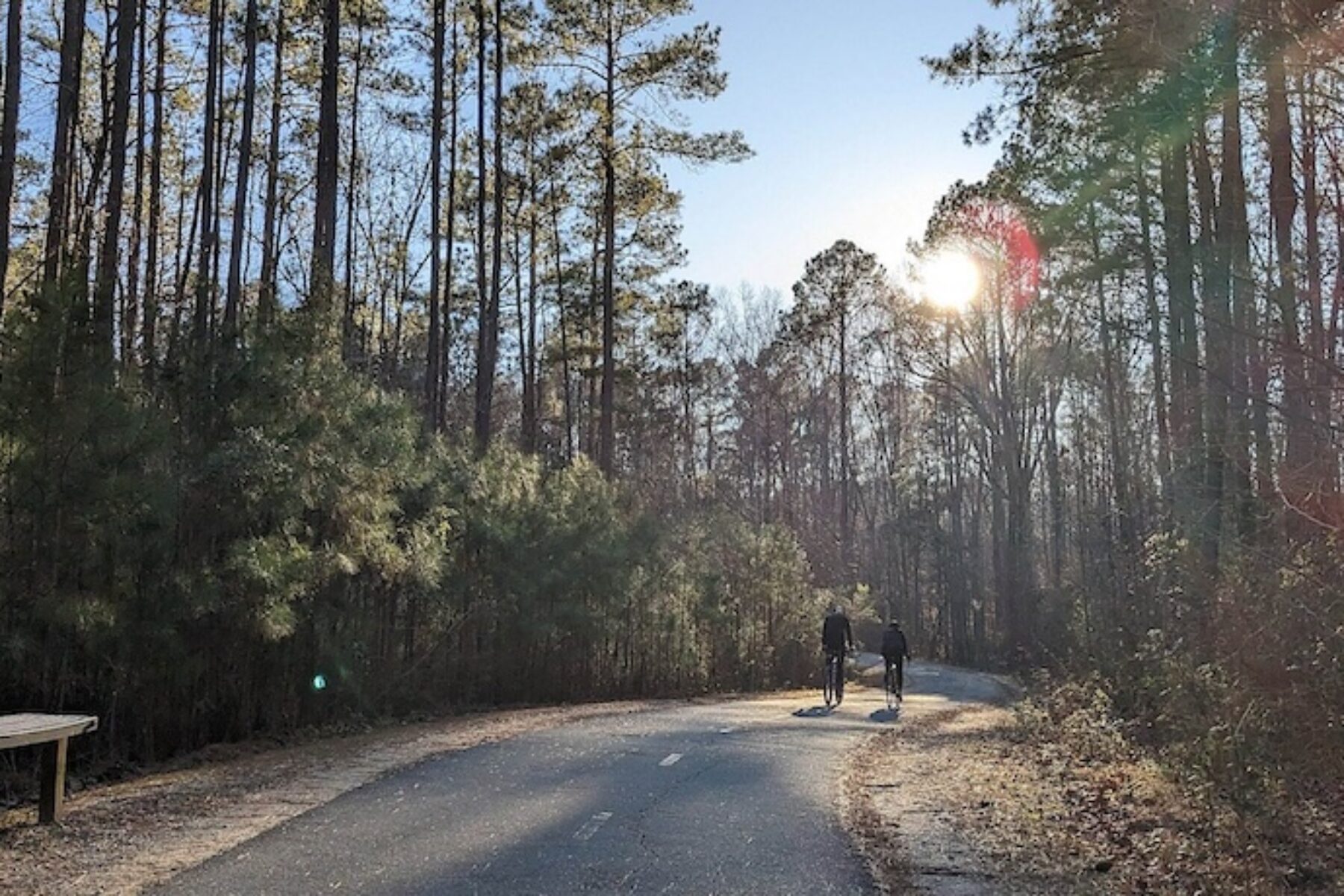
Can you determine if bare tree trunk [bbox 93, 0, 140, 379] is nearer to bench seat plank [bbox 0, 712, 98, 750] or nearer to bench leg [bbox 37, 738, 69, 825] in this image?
bench seat plank [bbox 0, 712, 98, 750]

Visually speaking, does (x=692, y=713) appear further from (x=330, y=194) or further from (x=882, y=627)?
(x=882, y=627)

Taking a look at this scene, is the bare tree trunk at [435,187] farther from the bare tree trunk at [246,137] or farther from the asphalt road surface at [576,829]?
the asphalt road surface at [576,829]

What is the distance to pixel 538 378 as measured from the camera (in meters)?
42.2

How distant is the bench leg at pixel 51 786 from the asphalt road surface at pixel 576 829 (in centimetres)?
174

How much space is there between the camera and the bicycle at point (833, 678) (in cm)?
2047

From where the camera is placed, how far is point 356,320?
94.4 feet

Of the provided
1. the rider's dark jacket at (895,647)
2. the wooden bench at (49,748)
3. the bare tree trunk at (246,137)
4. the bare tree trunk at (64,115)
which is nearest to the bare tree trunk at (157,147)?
the bare tree trunk at (246,137)

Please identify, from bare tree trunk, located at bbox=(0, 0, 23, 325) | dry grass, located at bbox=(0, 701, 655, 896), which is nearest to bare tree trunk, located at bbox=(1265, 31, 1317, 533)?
dry grass, located at bbox=(0, 701, 655, 896)

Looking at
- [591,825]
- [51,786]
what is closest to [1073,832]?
[591,825]

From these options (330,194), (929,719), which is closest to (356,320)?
(330,194)

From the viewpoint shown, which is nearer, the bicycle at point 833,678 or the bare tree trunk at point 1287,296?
the bare tree trunk at point 1287,296

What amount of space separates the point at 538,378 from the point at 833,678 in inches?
934

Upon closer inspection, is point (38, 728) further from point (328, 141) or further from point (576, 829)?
point (328, 141)

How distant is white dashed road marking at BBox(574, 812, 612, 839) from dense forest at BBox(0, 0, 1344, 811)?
456 cm
